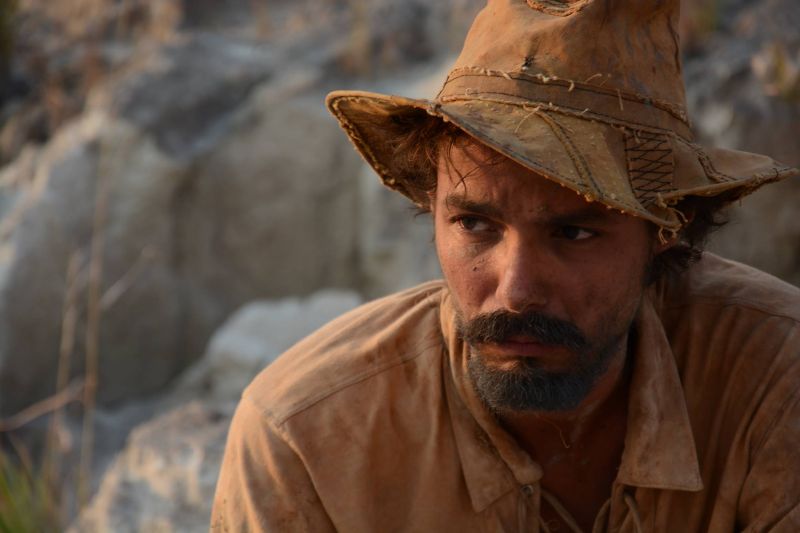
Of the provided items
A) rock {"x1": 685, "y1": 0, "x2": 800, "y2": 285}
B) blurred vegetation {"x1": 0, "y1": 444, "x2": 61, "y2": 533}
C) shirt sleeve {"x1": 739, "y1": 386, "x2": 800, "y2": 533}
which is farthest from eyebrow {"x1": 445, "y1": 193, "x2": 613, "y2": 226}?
rock {"x1": 685, "y1": 0, "x2": 800, "y2": 285}

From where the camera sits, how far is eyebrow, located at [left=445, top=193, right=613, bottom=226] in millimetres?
2316

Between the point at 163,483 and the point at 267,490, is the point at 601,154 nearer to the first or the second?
the point at 267,490

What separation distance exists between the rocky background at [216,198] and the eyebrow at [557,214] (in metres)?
3.14

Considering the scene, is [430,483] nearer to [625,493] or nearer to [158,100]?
[625,493]

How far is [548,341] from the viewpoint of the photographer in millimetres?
2359

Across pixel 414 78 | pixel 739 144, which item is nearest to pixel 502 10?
pixel 739 144

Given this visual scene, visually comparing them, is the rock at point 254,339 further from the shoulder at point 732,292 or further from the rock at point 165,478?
the shoulder at point 732,292

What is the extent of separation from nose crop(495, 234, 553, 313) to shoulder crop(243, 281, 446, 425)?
1.38ft

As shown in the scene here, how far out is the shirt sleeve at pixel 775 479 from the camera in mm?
2492

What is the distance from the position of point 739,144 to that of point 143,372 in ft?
11.7

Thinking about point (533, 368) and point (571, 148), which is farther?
point (533, 368)

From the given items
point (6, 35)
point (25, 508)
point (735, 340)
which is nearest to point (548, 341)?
point (735, 340)

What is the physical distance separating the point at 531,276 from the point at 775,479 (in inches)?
29.9

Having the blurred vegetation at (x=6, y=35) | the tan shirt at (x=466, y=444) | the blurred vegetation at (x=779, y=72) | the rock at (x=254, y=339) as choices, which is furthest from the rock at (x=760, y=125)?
the blurred vegetation at (x=6, y=35)
